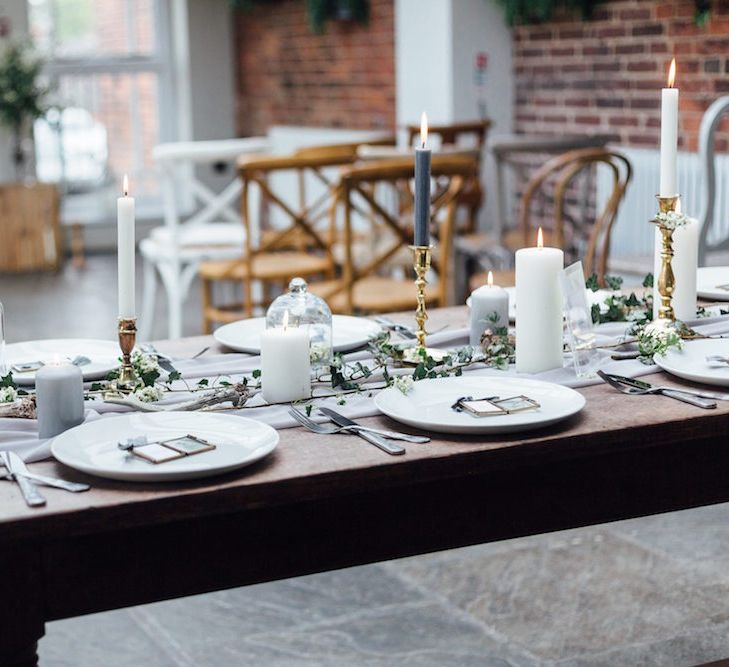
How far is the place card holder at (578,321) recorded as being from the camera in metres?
1.72

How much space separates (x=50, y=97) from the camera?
8.31 meters

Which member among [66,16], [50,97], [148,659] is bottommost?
[148,659]

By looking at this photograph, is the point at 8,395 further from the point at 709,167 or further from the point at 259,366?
the point at 709,167

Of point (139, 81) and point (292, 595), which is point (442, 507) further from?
point (139, 81)

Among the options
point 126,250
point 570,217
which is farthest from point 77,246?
point 126,250

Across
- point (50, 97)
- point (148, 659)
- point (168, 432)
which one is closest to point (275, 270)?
point (148, 659)

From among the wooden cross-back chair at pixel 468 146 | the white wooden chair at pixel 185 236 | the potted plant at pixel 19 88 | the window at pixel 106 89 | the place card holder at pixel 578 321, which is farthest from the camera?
the window at pixel 106 89

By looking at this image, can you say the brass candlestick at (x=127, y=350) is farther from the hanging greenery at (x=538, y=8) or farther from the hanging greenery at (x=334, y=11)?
the hanging greenery at (x=334, y=11)

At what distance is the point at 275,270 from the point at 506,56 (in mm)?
2142

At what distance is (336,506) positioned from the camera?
1.38 meters

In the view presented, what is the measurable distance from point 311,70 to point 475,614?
5.57m

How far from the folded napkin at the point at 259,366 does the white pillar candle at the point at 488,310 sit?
0.06m

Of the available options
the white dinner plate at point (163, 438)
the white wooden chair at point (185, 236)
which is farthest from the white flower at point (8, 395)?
the white wooden chair at point (185, 236)

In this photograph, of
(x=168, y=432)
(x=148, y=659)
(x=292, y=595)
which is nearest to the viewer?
(x=168, y=432)
